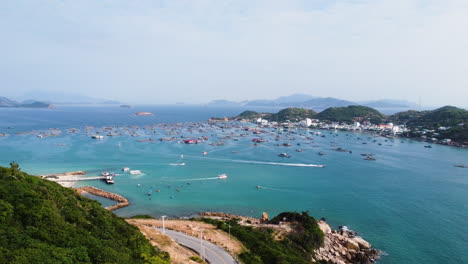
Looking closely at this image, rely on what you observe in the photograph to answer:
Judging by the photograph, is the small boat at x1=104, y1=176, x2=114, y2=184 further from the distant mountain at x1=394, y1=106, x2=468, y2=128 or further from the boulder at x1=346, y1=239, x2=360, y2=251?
the distant mountain at x1=394, y1=106, x2=468, y2=128

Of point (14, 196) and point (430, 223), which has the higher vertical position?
point (14, 196)

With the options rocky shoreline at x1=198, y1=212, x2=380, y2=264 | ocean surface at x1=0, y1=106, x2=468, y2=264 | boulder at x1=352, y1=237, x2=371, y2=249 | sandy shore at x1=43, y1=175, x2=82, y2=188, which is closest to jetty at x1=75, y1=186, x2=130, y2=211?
ocean surface at x1=0, y1=106, x2=468, y2=264

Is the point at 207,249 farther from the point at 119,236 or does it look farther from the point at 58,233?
the point at 58,233

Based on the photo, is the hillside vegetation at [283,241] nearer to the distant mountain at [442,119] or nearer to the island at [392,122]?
the island at [392,122]

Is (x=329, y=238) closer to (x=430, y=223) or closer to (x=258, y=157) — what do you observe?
(x=430, y=223)

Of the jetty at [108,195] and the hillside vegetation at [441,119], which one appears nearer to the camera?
the jetty at [108,195]

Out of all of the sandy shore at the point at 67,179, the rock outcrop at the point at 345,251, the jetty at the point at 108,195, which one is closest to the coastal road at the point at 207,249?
the rock outcrop at the point at 345,251

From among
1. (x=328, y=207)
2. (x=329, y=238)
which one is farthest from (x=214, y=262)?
(x=328, y=207)
